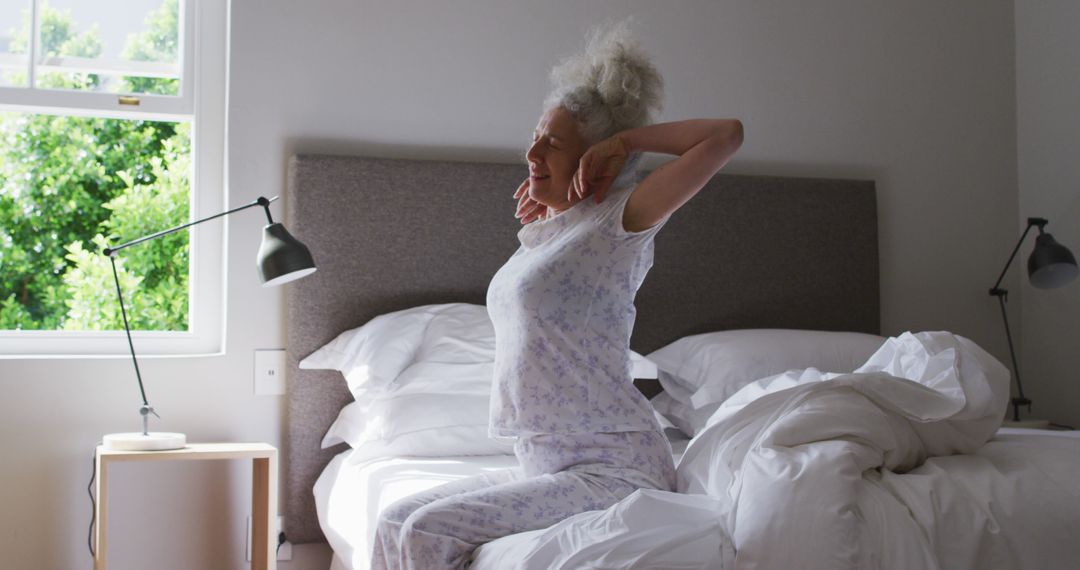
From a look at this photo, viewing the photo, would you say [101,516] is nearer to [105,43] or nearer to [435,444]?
[435,444]

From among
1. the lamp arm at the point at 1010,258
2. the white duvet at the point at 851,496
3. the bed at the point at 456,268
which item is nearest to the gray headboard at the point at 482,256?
the bed at the point at 456,268

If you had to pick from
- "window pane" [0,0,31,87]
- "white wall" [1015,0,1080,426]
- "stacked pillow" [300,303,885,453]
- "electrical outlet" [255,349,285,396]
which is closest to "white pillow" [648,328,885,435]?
"stacked pillow" [300,303,885,453]

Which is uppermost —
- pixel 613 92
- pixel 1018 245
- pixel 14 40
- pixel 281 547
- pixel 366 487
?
pixel 14 40

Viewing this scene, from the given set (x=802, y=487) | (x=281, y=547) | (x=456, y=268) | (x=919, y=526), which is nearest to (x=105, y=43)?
(x=456, y=268)

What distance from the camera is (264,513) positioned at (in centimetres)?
269

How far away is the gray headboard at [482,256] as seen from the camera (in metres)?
3.00

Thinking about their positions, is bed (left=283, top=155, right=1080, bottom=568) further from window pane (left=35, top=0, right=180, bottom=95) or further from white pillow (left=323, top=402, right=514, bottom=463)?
window pane (left=35, top=0, right=180, bottom=95)

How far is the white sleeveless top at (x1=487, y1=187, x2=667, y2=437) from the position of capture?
5.75ft

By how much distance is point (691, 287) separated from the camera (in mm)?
3375

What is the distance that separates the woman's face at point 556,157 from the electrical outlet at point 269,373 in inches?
54.4

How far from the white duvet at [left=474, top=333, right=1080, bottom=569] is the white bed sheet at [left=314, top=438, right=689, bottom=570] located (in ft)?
2.31

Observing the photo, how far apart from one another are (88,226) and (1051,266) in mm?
3133

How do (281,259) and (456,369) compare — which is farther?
(456,369)

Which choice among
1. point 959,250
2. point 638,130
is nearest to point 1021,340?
point 959,250
